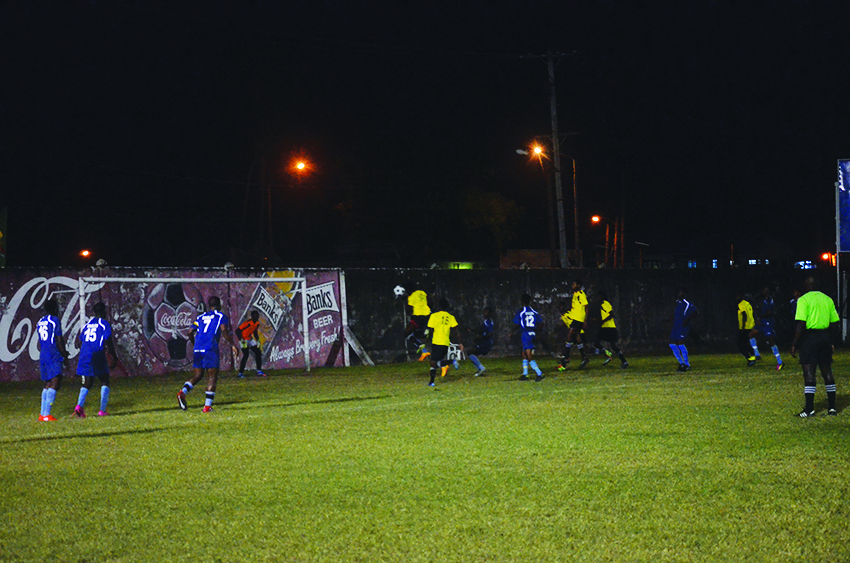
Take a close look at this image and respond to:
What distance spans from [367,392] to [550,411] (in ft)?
15.9

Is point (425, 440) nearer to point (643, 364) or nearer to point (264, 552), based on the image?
point (264, 552)

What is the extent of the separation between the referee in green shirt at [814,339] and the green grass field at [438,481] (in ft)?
1.73

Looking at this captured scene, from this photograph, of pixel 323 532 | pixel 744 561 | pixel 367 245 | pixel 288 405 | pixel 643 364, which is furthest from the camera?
pixel 367 245

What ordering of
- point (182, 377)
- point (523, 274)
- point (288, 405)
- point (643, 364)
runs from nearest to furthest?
point (288, 405), point (182, 377), point (643, 364), point (523, 274)

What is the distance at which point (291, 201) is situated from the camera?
200 ft

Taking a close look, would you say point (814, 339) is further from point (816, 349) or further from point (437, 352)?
point (437, 352)

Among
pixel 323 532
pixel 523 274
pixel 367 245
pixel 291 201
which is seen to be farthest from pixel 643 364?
pixel 291 201

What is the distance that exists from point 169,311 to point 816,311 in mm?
15906

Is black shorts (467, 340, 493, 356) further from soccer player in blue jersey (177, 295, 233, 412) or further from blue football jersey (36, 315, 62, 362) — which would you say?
blue football jersey (36, 315, 62, 362)

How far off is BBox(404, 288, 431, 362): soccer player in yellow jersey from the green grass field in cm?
1040

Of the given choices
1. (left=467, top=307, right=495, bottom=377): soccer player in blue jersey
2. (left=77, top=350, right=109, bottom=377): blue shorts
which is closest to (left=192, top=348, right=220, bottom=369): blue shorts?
(left=77, top=350, right=109, bottom=377): blue shorts

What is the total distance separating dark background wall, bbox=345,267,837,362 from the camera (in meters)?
25.8

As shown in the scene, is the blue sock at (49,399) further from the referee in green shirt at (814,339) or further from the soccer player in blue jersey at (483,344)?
the referee in green shirt at (814,339)

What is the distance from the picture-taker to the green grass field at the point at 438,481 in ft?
20.4
